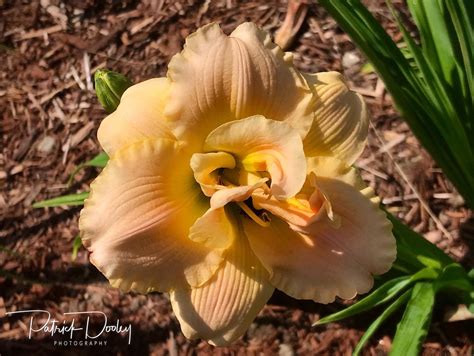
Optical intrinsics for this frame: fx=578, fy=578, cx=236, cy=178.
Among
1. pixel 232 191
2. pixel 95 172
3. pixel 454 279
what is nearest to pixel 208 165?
pixel 232 191

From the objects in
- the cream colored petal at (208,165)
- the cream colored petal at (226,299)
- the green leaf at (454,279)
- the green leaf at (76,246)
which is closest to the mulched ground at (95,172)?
the green leaf at (76,246)

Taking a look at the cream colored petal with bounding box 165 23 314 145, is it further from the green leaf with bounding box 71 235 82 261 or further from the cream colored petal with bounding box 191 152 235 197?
the green leaf with bounding box 71 235 82 261

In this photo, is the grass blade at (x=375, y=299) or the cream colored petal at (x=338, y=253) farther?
the grass blade at (x=375, y=299)

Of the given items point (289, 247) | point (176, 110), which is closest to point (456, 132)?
point (289, 247)

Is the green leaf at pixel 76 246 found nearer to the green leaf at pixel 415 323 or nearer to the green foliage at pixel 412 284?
the green foliage at pixel 412 284

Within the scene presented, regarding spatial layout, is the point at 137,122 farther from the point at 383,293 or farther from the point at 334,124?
the point at 383,293

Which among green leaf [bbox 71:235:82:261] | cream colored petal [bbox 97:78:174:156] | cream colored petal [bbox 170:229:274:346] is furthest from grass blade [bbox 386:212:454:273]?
green leaf [bbox 71:235:82:261]

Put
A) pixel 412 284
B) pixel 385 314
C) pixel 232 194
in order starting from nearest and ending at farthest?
1. pixel 232 194
2. pixel 385 314
3. pixel 412 284
